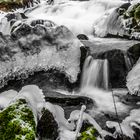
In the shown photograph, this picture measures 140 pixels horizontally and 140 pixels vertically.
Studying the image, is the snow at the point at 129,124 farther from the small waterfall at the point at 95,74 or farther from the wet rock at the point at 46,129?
the small waterfall at the point at 95,74

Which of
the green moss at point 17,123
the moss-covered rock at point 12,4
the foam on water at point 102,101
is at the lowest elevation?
the moss-covered rock at point 12,4

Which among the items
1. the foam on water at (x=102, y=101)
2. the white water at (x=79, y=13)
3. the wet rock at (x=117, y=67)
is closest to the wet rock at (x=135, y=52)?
the wet rock at (x=117, y=67)

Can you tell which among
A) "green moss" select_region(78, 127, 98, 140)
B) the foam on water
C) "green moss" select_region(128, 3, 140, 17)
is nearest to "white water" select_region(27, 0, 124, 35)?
"green moss" select_region(128, 3, 140, 17)

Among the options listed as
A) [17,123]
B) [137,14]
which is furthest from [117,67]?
[17,123]

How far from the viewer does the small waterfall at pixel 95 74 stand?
10.4m

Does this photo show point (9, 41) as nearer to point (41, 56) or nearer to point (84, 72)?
point (41, 56)

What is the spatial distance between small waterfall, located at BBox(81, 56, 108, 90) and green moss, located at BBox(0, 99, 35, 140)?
17.5 feet

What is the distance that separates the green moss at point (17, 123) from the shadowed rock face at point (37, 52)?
17.2 ft

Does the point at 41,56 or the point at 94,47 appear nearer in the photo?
the point at 41,56

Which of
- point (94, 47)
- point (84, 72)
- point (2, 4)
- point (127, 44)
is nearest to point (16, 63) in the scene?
point (84, 72)

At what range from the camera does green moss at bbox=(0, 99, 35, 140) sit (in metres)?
4.66

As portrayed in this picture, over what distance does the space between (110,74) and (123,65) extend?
67 centimetres

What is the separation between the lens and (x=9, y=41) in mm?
10945

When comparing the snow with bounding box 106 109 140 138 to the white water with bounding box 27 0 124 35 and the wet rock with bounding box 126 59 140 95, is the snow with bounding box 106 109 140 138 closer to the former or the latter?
the wet rock with bounding box 126 59 140 95
